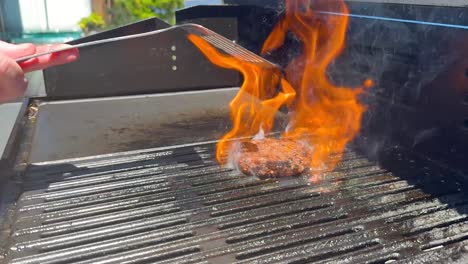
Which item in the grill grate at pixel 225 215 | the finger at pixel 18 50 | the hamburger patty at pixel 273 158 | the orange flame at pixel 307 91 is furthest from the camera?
the orange flame at pixel 307 91

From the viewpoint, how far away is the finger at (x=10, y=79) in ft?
4.67

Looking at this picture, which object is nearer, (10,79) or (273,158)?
(10,79)

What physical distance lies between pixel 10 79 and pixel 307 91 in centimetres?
205

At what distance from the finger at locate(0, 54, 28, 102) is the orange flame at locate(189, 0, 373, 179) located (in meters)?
1.03

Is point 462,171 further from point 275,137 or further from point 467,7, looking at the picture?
point 275,137

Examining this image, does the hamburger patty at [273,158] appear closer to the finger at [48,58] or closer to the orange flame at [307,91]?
the orange flame at [307,91]

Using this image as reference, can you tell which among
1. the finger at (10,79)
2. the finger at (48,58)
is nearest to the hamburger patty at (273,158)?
the finger at (48,58)

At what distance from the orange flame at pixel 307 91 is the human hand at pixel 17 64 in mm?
932

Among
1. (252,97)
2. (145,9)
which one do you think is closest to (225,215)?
(252,97)

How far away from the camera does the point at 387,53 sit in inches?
91.0

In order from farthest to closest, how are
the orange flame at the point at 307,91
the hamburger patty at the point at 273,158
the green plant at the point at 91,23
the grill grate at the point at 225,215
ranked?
the green plant at the point at 91,23 → the orange flame at the point at 307,91 → the hamburger patty at the point at 273,158 → the grill grate at the point at 225,215

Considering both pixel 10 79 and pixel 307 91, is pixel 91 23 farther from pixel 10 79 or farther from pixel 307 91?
pixel 10 79

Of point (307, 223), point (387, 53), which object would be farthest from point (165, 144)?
point (387, 53)

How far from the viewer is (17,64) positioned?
4.84 feet
